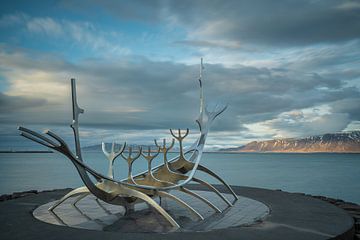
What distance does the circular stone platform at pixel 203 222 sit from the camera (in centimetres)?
1076

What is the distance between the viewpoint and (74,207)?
15492 millimetres

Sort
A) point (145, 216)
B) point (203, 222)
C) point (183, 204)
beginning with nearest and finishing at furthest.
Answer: point (203, 222) → point (183, 204) → point (145, 216)

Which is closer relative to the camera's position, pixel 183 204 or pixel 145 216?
pixel 183 204

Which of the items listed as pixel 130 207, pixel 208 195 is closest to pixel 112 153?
pixel 130 207

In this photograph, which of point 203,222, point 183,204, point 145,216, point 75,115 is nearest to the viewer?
point 75,115

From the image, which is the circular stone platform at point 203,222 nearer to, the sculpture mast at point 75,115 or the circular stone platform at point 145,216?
the circular stone platform at point 145,216

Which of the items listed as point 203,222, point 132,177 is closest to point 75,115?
point 132,177

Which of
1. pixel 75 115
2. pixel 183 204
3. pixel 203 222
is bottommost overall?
pixel 203 222

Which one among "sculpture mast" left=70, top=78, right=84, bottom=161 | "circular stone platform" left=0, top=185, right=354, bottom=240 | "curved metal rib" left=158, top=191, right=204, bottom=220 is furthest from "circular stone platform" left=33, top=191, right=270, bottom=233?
"sculpture mast" left=70, top=78, right=84, bottom=161

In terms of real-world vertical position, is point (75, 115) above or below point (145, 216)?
above

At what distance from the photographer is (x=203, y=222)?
1273 cm

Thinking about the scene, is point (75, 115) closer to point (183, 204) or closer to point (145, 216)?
point (145, 216)

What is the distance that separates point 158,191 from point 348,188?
40.1 metres

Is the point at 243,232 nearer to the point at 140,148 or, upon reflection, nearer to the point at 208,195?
the point at 140,148
